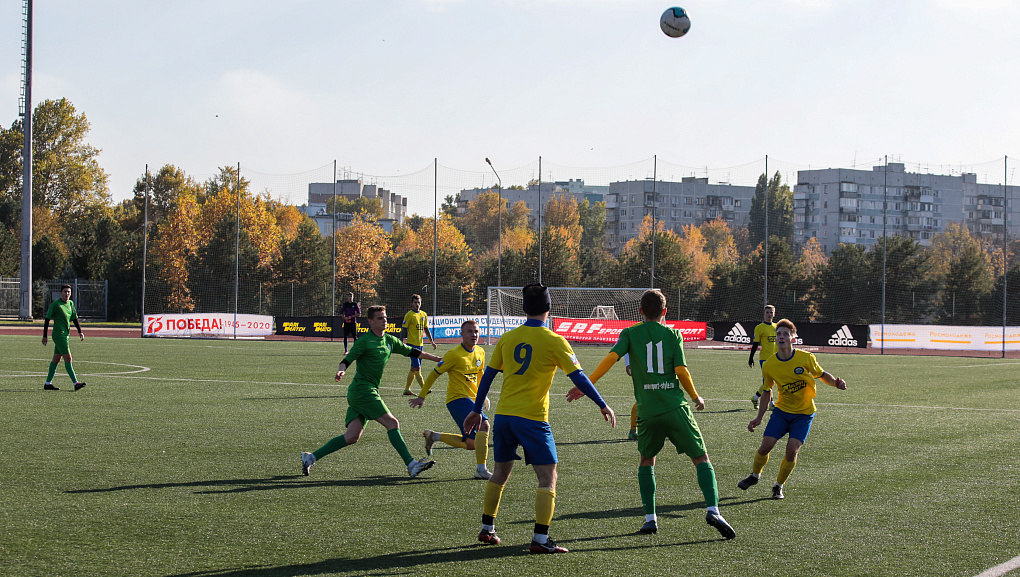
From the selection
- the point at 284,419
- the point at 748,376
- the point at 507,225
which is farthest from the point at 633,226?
the point at 284,419

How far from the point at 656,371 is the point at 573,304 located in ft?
127

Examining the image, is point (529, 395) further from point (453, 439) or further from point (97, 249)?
point (97, 249)

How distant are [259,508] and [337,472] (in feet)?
6.06

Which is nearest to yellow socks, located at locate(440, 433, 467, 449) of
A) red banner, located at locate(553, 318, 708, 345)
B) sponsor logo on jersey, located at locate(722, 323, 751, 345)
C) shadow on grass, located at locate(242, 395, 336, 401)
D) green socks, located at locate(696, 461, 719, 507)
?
green socks, located at locate(696, 461, 719, 507)

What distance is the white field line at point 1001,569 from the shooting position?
5703 millimetres

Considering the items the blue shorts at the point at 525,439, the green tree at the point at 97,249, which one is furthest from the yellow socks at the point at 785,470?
the green tree at the point at 97,249

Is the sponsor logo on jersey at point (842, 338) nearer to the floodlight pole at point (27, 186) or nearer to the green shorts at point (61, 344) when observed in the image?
the green shorts at point (61, 344)

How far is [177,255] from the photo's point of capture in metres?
63.9

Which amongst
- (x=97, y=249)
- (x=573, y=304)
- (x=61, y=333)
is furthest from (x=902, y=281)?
(x=97, y=249)

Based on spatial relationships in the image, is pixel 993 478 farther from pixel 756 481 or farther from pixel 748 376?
pixel 748 376

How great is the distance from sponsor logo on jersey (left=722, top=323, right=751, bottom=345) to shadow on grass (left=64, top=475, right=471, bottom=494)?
114 feet

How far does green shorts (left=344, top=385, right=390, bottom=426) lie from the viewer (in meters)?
9.14

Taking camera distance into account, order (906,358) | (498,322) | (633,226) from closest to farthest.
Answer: (906,358) < (498,322) < (633,226)

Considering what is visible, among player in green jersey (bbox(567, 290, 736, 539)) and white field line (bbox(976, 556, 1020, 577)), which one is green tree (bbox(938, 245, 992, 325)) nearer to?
white field line (bbox(976, 556, 1020, 577))
